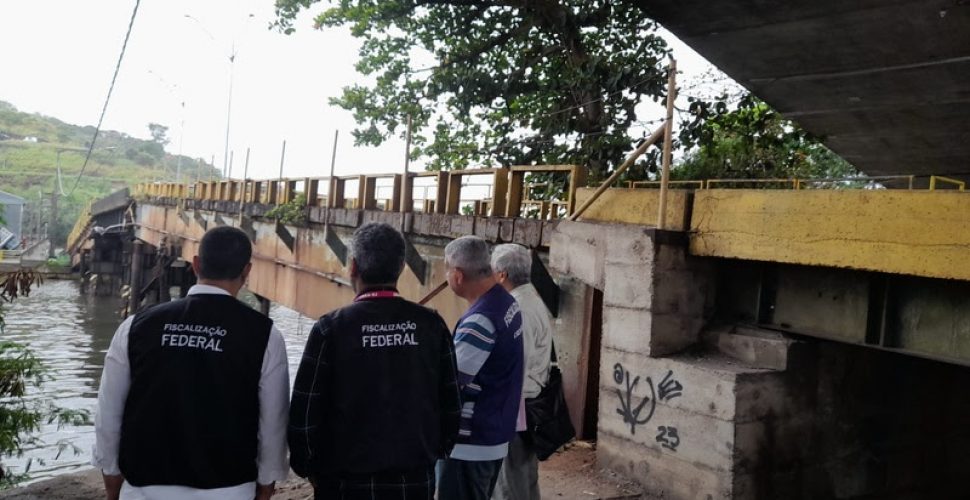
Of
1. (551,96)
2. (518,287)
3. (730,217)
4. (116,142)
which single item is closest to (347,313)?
(518,287)

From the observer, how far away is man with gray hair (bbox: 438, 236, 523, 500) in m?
3.54

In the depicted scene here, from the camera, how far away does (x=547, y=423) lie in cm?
429

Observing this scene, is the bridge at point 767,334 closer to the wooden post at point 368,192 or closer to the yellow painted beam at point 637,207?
the yellow painted beam at point 637,207

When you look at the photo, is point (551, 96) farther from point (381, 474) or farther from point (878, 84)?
point (381, 474)

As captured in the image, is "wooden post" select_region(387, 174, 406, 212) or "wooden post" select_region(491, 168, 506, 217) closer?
"wooden post" select_region(491, 168, 506, 217)

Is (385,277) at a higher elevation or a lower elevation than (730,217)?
lower

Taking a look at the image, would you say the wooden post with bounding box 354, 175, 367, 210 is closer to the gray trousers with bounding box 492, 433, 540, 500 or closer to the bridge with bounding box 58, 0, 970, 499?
the bridge with bounding box 58, 0, 970, 499

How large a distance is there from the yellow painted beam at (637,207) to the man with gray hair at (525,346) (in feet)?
8.37

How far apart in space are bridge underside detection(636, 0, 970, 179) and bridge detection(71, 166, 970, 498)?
2930 mm

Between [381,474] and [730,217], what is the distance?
4.11 metres

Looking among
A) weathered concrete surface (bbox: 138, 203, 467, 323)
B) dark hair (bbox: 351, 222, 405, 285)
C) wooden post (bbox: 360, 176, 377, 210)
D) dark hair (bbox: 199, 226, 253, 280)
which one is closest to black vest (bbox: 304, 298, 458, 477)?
dark hair (bbox: 351, 222, 405, 285)

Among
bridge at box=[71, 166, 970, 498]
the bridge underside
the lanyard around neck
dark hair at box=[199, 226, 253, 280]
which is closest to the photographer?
dark hair at box=[199, 226, 253, 280]

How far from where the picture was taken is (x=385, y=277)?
3029 mm

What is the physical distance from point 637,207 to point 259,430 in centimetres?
477
